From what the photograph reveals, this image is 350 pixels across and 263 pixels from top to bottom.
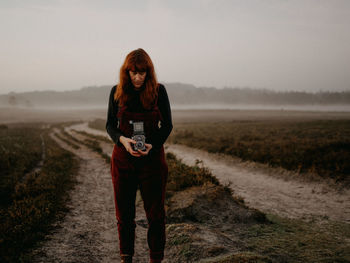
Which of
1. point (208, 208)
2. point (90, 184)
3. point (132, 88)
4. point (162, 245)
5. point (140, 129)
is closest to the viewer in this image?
point (140, 129)

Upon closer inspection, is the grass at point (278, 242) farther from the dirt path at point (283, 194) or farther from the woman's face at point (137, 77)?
the woman's face at point (137, 77)

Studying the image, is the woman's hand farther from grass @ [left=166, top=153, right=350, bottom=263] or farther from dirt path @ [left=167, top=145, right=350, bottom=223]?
dirt path @ [left=167, top=145, right=350, bottom=223]

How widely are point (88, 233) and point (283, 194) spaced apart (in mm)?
7035

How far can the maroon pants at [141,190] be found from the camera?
248 centimetres

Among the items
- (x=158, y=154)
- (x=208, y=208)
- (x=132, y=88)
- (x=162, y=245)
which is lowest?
(x=208, y=208)

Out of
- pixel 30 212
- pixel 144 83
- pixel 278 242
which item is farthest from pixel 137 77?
pixel 30 212

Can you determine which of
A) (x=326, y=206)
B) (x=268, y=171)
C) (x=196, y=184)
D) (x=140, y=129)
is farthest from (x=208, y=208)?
(x=268, y=171)

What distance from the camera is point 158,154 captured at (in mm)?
2539

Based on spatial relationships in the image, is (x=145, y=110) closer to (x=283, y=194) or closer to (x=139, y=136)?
(x=139, y=136)

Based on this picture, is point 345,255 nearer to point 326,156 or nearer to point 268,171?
point 268,171

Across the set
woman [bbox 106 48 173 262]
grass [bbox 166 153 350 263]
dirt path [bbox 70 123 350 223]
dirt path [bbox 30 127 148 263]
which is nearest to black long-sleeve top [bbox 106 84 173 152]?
woman [bbox 106 48 173 262]

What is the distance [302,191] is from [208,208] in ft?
17.7

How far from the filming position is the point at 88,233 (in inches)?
177

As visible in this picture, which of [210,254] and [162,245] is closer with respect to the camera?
[162,245]
